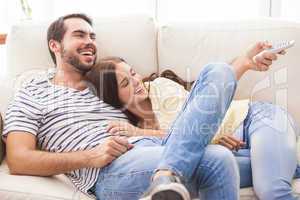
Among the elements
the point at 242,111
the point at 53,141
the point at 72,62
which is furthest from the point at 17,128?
the point at 242,111

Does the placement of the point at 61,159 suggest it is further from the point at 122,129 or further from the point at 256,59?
the point at 256,59

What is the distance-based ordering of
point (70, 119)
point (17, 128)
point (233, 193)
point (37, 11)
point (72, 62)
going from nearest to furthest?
point (233, 193)
point (17, 128)
point (70, 119)
point (72, 62)
point (37, 11)

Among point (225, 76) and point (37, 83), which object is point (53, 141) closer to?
point (37, 83)

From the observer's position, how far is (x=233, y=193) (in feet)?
4.18

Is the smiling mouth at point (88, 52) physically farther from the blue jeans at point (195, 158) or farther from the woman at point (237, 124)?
the blue jeans at point (195, 158)

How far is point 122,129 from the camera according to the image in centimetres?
164

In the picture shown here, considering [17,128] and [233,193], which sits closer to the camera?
[233,193]

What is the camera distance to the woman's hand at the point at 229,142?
1586 millimetres

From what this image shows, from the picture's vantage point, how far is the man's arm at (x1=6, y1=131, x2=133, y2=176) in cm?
143

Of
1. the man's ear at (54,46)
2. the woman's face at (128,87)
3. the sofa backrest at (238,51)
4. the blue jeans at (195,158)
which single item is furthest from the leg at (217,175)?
the man's ear at (54,46)

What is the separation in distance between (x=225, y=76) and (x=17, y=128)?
704mm

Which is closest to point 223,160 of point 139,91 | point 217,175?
point 217,175

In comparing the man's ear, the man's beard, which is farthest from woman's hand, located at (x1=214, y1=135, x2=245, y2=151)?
the man's ear

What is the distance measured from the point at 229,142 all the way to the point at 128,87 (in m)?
0.45
